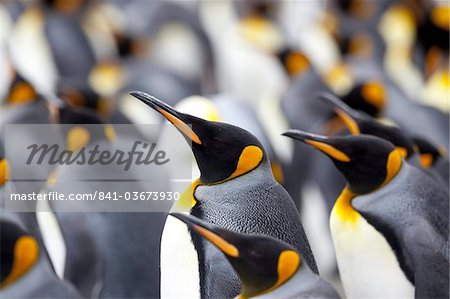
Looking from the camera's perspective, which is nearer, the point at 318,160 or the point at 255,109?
the point at 318,160

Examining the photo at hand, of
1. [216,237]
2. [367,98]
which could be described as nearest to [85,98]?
[367,98]

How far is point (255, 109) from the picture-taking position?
523 centimetres

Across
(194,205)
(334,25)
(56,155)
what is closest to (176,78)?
(334,25)

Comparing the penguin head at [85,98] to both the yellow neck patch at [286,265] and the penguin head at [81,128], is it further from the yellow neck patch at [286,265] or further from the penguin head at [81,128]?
the yellow neck patch at [286,265]

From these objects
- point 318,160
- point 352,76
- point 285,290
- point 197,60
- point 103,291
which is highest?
point 285,290

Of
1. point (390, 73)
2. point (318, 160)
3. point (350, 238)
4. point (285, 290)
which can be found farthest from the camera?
point (390, 73)

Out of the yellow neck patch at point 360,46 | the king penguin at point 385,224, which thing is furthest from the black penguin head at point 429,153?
the yellow neck patch at point 360,46

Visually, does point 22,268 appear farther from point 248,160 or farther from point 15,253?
point 248,160

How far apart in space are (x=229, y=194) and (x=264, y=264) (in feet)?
1.44

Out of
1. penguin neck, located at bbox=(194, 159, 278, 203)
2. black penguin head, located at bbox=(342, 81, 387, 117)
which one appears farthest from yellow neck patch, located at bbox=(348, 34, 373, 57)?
penguin neck, located at bbox=(194, 159, 278, 203)

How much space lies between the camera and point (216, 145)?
263cm

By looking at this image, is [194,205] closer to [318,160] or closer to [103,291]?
A: [103,291]

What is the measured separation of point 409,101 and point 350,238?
275 cm

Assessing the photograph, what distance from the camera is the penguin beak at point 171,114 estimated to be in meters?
2.56
